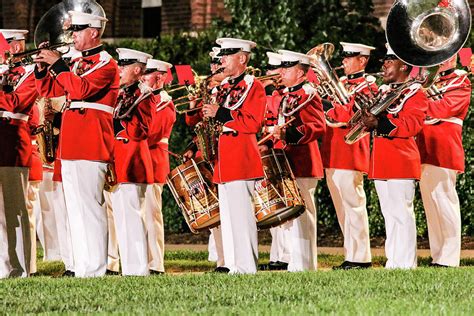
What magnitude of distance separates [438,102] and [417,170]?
89 cm

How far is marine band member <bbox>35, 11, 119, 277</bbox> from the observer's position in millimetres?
12062

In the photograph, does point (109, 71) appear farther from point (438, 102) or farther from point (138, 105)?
point (438, 102)

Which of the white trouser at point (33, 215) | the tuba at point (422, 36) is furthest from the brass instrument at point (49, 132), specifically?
the tuba at point (422, 36)

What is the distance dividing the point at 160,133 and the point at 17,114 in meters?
1.72

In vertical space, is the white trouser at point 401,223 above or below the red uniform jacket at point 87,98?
below

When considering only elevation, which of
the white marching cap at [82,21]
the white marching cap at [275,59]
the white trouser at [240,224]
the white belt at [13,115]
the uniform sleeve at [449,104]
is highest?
the white marching cap at [82,21]

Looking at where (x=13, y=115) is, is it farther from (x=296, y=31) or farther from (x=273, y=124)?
(x=296, y=31)

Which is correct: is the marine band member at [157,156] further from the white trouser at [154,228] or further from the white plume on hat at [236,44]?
the white plume on hat at [236,44]

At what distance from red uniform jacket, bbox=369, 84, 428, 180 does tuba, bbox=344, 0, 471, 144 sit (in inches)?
5.0

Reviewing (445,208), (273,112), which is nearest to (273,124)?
(273,112)

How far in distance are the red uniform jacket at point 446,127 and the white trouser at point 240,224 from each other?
198 centimetres

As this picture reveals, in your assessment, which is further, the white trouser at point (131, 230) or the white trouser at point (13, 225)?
the white trouser at point (131, 230)

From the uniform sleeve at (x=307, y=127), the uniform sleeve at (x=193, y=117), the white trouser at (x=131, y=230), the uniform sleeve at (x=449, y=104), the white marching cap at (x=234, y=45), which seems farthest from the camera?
the uniform sleeve at (x=193, y=117)

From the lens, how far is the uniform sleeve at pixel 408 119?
42.0ft
